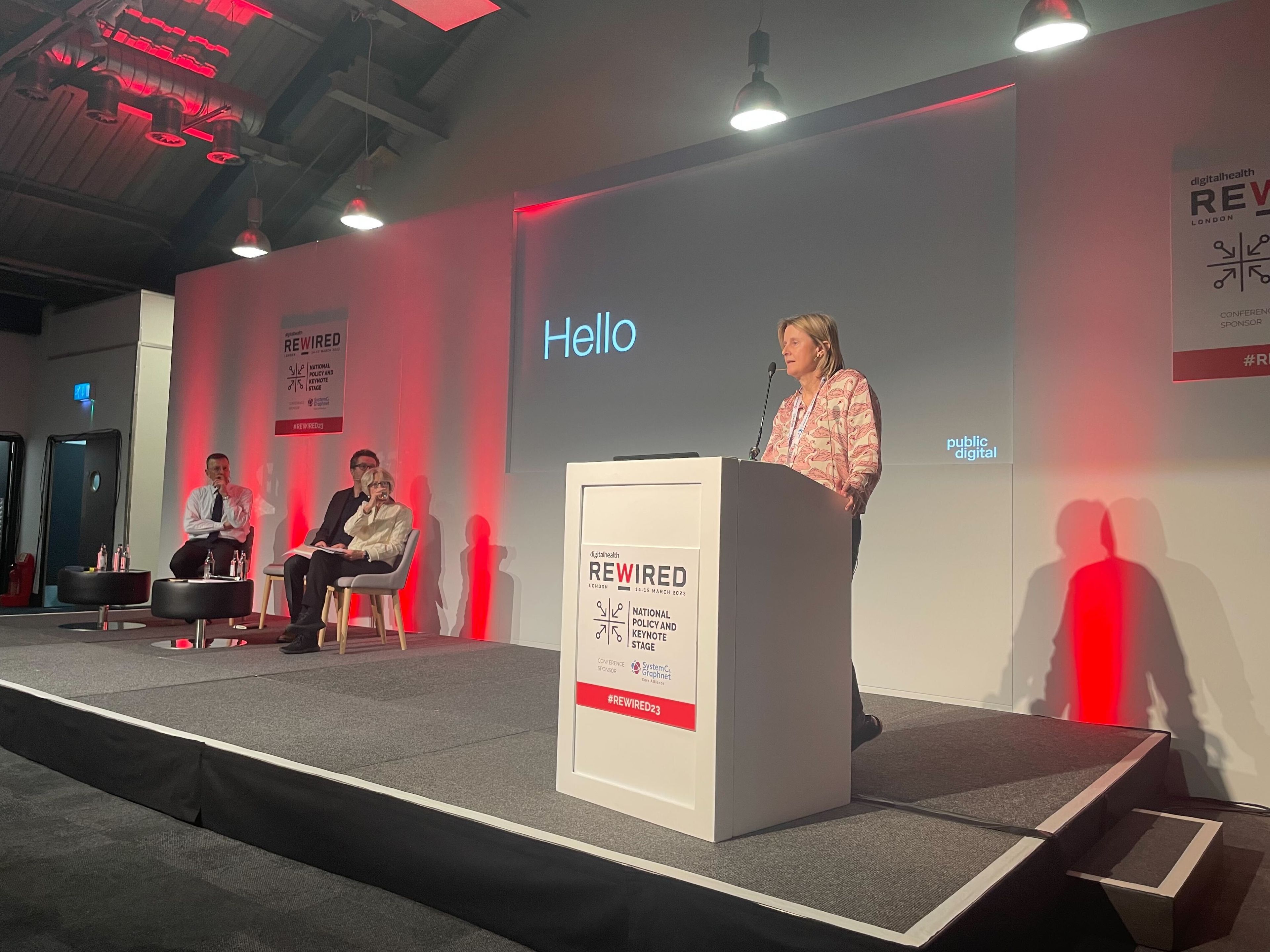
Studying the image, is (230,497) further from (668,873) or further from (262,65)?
(668,873)

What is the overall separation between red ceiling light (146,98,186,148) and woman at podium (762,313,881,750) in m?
5.46

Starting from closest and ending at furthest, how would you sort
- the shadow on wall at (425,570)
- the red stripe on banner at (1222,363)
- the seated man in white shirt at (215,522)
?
the red stripe on banner at (1222,363)
the seated man in white shirt at (215,522)
the shadow on wall at (425,570)

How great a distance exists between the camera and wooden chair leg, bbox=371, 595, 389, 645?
573cm

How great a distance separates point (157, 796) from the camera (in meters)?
2.88

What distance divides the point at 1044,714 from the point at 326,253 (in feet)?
19.6

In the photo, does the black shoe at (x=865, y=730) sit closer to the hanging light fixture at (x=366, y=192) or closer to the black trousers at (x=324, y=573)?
the black trousers at (x=324, y=573)

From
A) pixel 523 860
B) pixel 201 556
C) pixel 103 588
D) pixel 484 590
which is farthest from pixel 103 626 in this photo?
pixel 523 860

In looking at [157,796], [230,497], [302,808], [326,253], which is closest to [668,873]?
[302,808]

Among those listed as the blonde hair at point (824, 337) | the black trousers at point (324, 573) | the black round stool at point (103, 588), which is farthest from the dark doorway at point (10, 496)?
the blonde hair at point (824, 337)

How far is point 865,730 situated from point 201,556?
4927 millimetres

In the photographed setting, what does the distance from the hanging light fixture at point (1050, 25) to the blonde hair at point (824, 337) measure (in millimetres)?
1913

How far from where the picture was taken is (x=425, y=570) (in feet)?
20.9

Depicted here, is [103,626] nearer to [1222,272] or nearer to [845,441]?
[845,441]

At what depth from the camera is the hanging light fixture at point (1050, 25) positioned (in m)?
3.64
